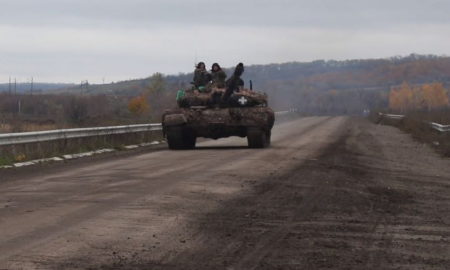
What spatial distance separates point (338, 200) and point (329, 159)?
793 cm

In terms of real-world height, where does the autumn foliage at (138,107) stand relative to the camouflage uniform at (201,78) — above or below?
below

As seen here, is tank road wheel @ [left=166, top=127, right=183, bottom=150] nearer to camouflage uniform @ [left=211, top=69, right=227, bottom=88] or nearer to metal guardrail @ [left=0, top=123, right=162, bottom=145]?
camouflage uniform @ [left=211, top=69, right=227, bottom=88]

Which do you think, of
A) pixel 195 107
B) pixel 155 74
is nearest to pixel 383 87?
pixel 155 74

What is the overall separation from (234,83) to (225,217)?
14.3 m

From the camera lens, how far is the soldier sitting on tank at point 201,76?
83.7ft

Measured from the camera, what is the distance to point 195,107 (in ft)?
79.1

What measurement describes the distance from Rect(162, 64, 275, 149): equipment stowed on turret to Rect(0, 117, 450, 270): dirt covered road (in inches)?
221

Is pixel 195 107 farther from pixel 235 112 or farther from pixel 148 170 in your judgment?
pixel 148 170

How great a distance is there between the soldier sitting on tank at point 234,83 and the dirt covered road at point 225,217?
20.5ft

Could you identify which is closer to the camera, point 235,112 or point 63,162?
point 63,162

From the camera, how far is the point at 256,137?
23.7m

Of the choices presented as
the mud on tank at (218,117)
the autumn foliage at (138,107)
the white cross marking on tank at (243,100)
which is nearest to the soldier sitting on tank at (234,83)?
the mud on tank at (218,117)

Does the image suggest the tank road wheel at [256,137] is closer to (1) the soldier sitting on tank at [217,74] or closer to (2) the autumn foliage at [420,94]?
(1) the soldier sitting on tank at [217,74]

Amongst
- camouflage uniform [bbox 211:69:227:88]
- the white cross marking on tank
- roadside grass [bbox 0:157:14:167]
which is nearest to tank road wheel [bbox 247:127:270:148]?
the white cross marking on tank
